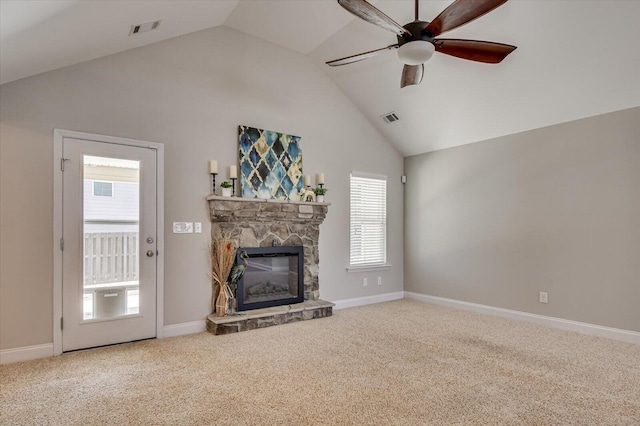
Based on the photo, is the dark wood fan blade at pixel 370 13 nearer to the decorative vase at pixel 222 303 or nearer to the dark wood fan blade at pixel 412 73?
the dark wood fan blade at pixel 412 73

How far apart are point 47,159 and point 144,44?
1.63 m

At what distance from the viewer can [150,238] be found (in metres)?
3.94

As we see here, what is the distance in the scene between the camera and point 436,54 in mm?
4336

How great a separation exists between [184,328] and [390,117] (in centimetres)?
433

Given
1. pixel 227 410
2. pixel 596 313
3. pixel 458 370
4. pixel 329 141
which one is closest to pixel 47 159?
pixel 227 410

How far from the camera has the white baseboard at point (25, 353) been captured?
10.5ft

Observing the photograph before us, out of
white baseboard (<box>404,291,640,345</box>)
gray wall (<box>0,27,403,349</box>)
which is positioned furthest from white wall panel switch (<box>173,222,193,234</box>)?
white baseboard (<box>404,291,640,345</box>)

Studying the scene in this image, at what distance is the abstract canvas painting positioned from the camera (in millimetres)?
4594

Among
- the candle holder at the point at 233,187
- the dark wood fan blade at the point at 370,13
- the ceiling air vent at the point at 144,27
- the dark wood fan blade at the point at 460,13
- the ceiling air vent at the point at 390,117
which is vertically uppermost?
the ceiling air vent at the point at 144,27

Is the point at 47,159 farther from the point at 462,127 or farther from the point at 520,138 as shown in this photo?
the point at 520,138

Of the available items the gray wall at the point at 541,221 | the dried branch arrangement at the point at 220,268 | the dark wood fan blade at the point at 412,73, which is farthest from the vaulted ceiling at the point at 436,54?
the dried branch arrangement at the point at 220,268

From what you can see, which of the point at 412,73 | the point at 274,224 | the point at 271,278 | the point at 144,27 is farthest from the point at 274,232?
the point at 144,27

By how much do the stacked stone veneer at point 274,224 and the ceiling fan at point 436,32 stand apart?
2.15 metres

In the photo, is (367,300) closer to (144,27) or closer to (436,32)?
(436,32)
